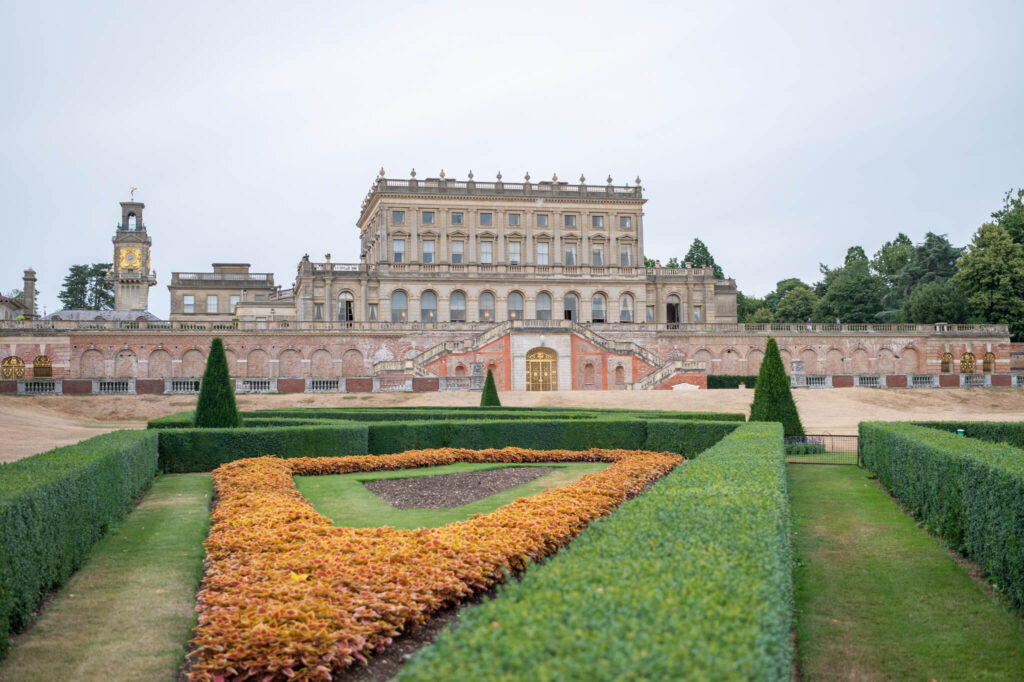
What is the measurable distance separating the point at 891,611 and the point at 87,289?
113 m

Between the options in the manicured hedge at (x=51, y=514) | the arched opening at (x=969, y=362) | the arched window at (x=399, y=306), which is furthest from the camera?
the arched window at (x=399, y=306)

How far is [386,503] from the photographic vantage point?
53.6ft

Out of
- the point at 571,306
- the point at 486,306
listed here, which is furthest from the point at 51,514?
the point at 571,306

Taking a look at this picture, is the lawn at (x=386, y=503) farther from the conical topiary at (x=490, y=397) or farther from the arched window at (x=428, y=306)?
the arched window at (x=428, y=306)

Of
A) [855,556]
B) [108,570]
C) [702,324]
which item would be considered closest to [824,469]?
[855,556]

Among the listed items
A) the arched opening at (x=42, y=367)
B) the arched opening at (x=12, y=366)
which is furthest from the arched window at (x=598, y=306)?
the arched opening at (x=12, y=366)

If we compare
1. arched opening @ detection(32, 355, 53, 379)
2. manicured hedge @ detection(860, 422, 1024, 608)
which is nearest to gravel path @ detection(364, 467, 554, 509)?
manicured hedge @ detection(860, 422, 1024, 608)

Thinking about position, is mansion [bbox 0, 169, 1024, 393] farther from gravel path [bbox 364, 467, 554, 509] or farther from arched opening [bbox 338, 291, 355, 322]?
gravel path [bbox 364, 467, 554, 509]

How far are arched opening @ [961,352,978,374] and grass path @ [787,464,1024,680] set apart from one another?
186ft

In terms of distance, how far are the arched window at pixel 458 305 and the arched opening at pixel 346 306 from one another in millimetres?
8350

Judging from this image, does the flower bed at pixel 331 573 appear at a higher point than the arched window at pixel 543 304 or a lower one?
lower

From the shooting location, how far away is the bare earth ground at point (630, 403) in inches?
1588

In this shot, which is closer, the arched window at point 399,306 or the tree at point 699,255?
the arched window at point 399,306

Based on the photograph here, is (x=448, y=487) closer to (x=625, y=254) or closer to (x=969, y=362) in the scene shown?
(x=625, y=254)
